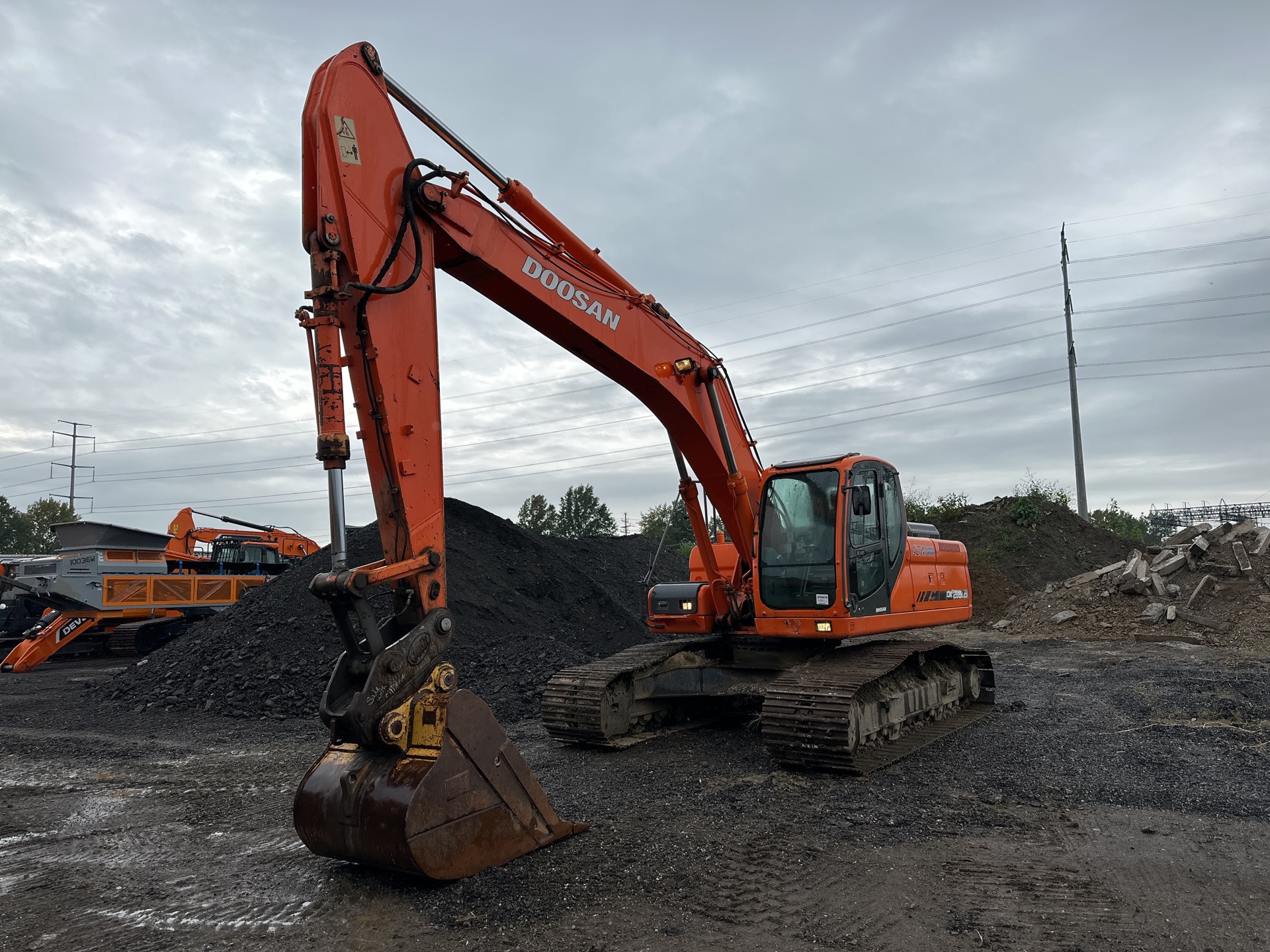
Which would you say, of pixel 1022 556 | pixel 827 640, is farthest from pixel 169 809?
pixel 1022 556

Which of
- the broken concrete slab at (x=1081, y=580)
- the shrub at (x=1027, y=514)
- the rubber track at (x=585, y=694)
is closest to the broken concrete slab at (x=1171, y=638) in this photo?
the broken concrete slab at (x=1081, y=580)

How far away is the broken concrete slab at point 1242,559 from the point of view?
17.7 meters

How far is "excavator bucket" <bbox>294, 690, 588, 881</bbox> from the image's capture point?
13.9ft

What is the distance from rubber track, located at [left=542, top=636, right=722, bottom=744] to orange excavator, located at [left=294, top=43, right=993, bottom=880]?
3 cm

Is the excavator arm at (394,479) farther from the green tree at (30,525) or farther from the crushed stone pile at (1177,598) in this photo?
the green tree at (30,525)

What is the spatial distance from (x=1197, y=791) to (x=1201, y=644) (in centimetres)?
1133

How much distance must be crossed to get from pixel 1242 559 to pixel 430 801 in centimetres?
1867

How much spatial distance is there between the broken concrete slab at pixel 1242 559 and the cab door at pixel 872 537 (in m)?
13.1

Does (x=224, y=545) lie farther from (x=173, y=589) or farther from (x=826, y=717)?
(x=826, y=717)

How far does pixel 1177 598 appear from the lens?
17.8 meters

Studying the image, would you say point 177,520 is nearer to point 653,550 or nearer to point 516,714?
point 653,550

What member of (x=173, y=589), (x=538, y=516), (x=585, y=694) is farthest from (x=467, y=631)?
(x=538, y=516)

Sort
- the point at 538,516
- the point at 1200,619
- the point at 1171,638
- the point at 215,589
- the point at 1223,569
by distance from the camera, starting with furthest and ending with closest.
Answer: the point at 538,516, the point at 215,589, the point at 1223,569, the point at 1200,619, the point at 1171,638

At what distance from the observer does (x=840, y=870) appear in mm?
4684
